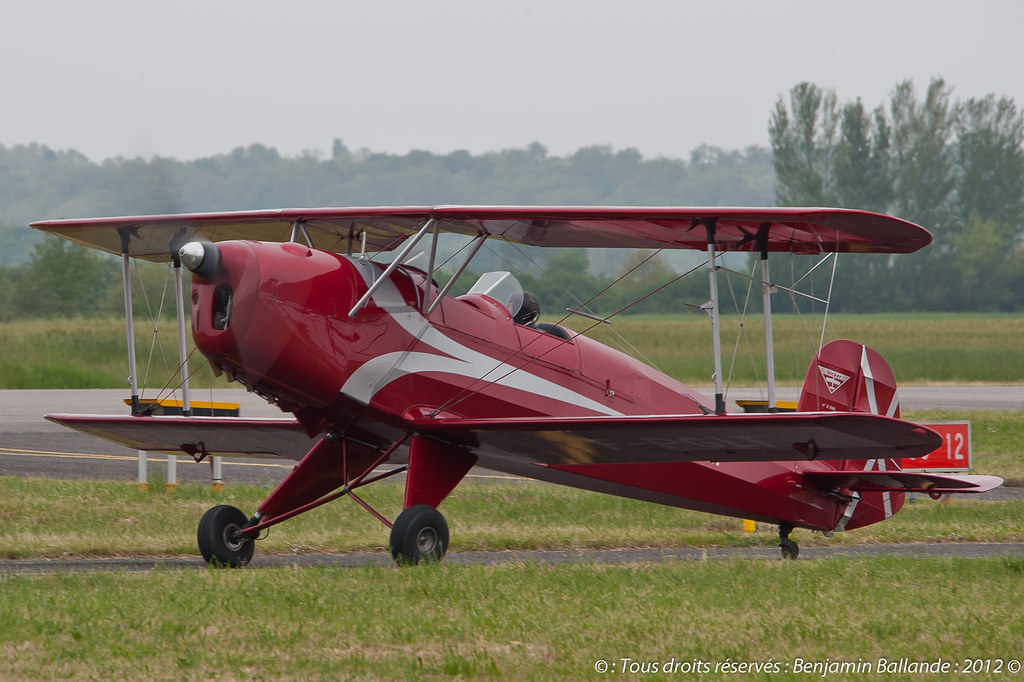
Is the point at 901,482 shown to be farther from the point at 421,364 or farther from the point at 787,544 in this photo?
the point at 421,364

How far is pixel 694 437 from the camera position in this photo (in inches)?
328

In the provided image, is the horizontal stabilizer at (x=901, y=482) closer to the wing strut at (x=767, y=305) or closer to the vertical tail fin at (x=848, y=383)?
the vertical tail fin at (x=848, y=383)

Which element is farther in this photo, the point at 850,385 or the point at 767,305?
the point at 850,385

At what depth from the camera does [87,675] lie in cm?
508

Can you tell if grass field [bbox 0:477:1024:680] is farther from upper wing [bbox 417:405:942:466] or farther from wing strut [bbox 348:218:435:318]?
wing strut [bbox 348:218:435:318]

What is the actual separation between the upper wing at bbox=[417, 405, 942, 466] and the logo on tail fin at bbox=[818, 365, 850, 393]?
2.30 meters

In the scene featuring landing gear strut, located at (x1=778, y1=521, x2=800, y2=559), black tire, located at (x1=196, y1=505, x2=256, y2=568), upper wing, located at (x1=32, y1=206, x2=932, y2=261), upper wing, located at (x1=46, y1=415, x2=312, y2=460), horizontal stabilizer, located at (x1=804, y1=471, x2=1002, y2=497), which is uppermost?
upper wing, located at (x1=32, y1=206, x2=932, y2=261)

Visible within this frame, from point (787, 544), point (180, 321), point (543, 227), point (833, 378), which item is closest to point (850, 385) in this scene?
point (833, 378)

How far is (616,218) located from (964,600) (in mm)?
3594

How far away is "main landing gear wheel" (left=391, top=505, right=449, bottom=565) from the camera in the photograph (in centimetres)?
806

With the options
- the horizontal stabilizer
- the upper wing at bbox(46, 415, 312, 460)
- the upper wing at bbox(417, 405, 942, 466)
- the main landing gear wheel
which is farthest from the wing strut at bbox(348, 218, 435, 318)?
the horizontal stabilizer

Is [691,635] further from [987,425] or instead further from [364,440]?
[987,425]

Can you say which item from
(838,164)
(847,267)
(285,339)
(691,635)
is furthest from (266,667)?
(838,164)

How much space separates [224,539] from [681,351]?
94.5 ft
